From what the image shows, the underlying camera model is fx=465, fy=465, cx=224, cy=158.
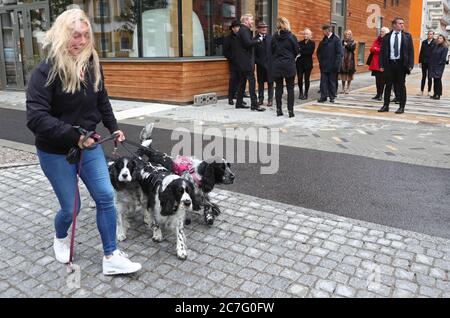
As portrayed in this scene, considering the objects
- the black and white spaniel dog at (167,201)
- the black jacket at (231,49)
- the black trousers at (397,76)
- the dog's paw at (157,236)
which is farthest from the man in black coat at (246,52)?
the dog's paw at (157,236)

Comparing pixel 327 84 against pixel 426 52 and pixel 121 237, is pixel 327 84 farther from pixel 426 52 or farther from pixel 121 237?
pixel 121 237

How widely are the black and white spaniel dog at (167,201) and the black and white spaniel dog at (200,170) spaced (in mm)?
185

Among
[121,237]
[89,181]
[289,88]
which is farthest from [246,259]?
[289,88]

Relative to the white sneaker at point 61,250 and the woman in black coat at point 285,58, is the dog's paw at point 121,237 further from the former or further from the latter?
the woman in black coat at point 285,58

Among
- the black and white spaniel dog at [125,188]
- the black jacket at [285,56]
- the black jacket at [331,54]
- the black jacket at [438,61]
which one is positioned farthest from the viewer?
the black jacket at [438,61]

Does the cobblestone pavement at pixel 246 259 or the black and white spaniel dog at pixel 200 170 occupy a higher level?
the black and white spaniel dog at pixel 200 170

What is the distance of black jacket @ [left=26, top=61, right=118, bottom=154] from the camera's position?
3.12 meters

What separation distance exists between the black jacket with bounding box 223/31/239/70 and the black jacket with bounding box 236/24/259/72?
0.18 metres

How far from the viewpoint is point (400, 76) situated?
11.0m

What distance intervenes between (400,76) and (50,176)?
9534mm

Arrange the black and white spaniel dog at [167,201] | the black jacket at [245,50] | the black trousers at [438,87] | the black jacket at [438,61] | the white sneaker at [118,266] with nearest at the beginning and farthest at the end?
1. the white sneaker at [118,266]
2. the black and white spaniel dog at [167,201]
3. the black jacket at [245,50]
4. the black jacket at [438,61]
5. the black trousers at [438,87]

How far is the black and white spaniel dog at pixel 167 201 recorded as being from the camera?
3779mm

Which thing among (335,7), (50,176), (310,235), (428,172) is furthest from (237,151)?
(335,7)
